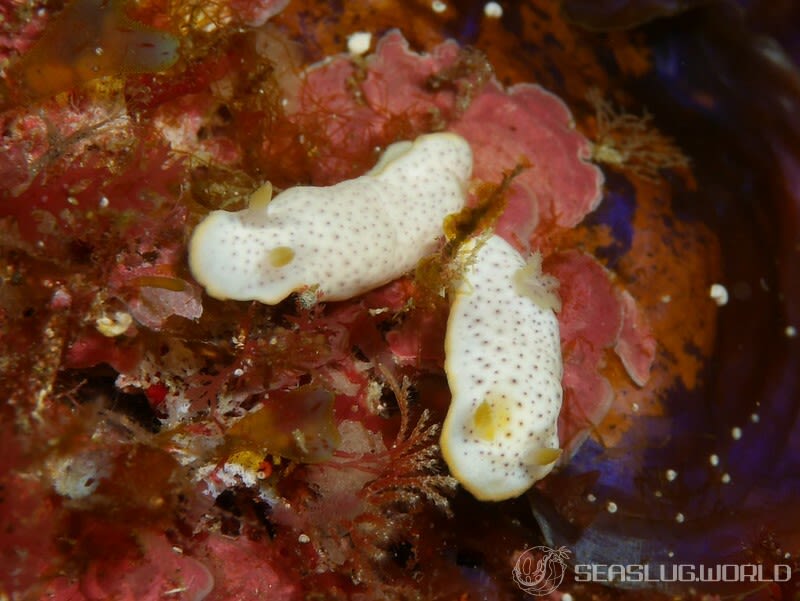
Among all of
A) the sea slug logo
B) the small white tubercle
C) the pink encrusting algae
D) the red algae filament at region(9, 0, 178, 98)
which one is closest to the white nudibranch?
the pink encrusting algae

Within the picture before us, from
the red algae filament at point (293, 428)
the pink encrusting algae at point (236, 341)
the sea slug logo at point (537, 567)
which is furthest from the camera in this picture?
the sea slug logo at point (537, 567)

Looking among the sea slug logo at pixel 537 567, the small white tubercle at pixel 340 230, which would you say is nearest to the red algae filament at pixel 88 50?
the small white tubercle at pixel 340 230

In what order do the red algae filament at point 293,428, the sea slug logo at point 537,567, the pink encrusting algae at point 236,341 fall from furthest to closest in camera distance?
the sea slug logo at point 537,567
the red algae filament at point 293,428
the pink encrusting algae at point 236,341

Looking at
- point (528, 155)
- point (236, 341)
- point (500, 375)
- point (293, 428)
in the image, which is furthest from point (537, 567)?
point (528, 155)

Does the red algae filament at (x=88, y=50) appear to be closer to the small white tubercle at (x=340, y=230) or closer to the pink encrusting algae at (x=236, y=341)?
the pink encrusting algae at (x=236, y=341)

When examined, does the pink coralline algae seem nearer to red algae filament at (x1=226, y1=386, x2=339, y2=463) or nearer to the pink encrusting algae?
the pink encrusting algae

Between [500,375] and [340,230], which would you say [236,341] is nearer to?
[340,230]
